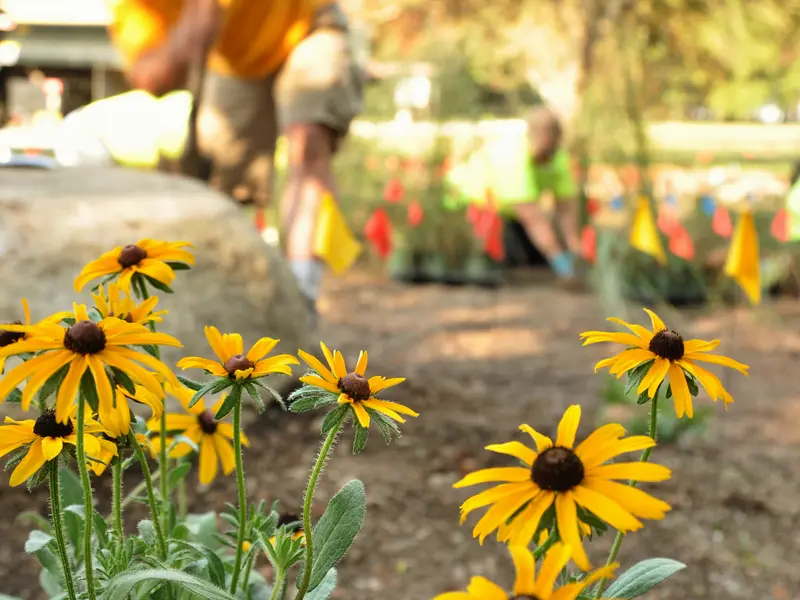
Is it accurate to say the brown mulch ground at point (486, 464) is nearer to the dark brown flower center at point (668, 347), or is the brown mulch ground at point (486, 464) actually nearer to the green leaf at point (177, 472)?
the green leaf at point (177, 472)

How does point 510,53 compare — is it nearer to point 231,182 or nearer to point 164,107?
point 231,182

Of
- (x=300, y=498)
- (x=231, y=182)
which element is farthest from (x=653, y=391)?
(x=231, y=182)

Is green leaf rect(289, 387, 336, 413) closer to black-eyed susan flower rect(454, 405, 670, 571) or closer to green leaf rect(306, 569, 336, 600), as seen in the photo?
black-eyed susan flower rect(454, 405, 670, 571)

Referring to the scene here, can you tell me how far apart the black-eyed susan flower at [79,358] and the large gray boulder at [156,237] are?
1613mm

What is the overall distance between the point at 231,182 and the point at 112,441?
294 centimetres

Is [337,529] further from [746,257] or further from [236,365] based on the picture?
[746,257]

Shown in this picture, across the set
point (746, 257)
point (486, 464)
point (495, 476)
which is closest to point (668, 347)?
point (495, 476)

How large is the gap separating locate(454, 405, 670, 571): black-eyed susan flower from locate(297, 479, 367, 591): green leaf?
11.1 inches

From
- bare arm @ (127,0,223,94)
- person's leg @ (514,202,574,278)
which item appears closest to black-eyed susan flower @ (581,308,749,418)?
bare arm @ (127,0,223,94)

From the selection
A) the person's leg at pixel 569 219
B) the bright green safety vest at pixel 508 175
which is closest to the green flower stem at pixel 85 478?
the bright green safety vest at pixel 508 175

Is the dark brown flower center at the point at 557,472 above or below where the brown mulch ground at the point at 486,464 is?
above

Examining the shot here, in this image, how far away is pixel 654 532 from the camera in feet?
8.66

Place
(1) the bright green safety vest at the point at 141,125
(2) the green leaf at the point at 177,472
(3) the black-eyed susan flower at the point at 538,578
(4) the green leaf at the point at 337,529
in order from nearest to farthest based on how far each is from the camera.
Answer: (3) the black-eyed susan flower at the point at 538,578 < (4) the green leaf at the point at 337,529 < (2) the green leaf at the point at 177,472 < (1) the bright green safety vest at the point at 141,125

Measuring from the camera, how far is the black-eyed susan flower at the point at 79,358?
32.4 inches
